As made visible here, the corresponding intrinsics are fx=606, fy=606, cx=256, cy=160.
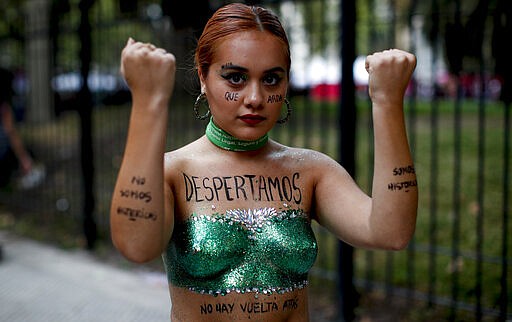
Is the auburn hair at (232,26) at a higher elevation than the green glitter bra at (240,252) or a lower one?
higher

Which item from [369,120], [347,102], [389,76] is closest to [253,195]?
[389,76]

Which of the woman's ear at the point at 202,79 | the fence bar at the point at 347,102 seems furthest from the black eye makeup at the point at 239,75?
the fence bar at the point at 347,102

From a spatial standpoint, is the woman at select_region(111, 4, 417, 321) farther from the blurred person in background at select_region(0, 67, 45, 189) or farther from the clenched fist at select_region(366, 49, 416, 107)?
the blurred person in background at select_region(0, 67, 45, 189)

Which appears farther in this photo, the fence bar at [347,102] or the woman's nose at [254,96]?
the fence bar at [347,102]

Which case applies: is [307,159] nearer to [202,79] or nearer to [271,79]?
[271,79]

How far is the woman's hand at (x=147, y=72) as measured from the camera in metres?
1.52

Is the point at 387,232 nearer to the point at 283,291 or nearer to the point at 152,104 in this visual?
the point at 283,291

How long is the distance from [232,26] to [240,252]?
65 cm

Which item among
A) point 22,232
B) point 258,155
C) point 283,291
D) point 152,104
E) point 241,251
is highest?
point 152,104

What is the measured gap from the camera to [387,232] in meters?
1.65

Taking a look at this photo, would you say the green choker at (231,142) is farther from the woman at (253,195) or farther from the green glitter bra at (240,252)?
the green glitter bra at (240,252)

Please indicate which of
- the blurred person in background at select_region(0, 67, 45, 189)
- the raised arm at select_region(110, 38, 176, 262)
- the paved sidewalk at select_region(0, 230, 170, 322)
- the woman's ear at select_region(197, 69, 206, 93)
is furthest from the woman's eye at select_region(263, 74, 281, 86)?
the blurred person in background at select_region(0, 67, 45, 189)

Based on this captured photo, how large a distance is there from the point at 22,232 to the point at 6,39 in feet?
9.07

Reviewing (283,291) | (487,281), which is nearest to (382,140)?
(283,291)
